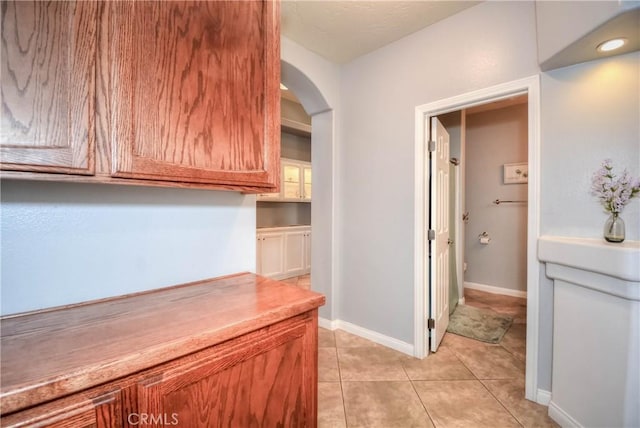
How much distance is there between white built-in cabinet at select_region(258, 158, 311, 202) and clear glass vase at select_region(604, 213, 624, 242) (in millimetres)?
3719

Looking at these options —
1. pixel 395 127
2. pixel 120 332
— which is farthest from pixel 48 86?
pixel 395 127

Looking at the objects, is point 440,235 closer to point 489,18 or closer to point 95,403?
point 489,18

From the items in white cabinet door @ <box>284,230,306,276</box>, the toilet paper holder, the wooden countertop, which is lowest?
white cabinet door @ <box>284,230,306,276</box>

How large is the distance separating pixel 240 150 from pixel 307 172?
400 centimetres

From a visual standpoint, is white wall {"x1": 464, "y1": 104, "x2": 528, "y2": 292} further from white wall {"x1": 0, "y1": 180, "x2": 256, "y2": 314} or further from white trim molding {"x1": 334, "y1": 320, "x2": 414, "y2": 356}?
white wall {"x1": 0, "y1": 180, "x2": 256, "y2": 314}

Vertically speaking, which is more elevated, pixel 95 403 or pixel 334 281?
pixel 95 403

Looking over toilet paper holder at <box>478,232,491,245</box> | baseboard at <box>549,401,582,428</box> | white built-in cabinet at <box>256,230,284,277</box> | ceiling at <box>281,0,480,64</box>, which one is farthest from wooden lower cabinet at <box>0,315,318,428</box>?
toilet paper holder at <box>478,232,491,245</box>

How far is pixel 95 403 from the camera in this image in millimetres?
625

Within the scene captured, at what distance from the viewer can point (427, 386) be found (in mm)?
1907

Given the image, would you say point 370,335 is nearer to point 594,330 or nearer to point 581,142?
point 594,330

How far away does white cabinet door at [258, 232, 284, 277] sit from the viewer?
4.21 meters

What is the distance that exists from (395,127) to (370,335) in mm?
1880

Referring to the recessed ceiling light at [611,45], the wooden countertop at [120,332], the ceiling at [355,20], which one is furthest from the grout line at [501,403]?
the ceiling at [355,20]

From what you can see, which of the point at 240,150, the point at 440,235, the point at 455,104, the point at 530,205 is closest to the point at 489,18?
the point at 455,104
